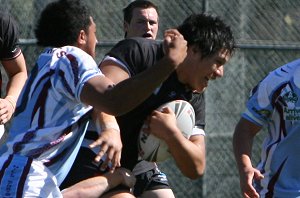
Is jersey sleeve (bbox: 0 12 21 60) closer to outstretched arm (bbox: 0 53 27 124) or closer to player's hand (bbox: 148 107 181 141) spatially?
outstretched arm (bbox: 0 53 27 124)

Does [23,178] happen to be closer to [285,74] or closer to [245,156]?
[245,156]

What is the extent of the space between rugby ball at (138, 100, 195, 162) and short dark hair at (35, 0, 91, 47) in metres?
0.62

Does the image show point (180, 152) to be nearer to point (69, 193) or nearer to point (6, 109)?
point (69, 193)

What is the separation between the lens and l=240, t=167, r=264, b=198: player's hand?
17.3 feet

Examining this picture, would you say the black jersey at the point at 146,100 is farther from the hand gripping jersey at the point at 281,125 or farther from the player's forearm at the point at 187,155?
the hand gripping jersey at the point at 281,125

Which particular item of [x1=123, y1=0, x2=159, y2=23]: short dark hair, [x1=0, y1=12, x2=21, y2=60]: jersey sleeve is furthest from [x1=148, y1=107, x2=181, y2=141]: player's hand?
[x1=123, y1=0, x2=159, y2=23]: short dark hair

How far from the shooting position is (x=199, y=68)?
5.15 m

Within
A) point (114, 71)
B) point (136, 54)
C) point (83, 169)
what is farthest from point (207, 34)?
point (83, 169)

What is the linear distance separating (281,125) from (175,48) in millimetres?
1551

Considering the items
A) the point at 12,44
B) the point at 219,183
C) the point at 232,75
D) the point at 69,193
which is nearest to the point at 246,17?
the point at 232,75

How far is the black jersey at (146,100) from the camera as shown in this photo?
4.92 metres

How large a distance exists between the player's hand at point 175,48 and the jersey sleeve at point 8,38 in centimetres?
209

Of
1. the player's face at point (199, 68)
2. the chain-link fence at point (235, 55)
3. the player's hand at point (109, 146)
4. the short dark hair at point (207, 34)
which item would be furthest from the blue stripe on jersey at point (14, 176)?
the chain-link fence at point (235, 55)

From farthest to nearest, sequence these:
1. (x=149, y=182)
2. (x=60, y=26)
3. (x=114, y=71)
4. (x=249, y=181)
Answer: (x=149, y=182) < (x=249, y=181) < (x=114, y=71) < (x=60, y=26)
